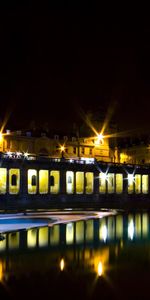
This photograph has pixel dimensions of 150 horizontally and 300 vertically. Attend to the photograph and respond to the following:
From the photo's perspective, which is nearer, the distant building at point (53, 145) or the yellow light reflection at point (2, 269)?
the yellow light reflection at point (2, 269)

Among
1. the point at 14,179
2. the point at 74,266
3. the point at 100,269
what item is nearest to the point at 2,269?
the point at 74,266

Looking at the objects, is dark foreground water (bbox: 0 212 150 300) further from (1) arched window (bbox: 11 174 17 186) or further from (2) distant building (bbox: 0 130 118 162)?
(2) distant building (bbox: 0 130 118 162)

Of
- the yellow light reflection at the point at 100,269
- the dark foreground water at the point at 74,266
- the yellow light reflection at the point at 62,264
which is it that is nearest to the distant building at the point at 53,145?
the dark foreground water at the point at 74,266

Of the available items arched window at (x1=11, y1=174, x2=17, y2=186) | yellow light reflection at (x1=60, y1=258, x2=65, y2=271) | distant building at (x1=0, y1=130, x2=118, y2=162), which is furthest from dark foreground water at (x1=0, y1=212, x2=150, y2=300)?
distant building at (x1=0, y1=130, x2=118, y2=162)

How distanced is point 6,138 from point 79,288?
277 ft

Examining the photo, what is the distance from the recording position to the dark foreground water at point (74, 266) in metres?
15.0

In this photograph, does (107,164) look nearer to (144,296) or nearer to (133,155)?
(133,155)

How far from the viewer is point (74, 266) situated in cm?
1922

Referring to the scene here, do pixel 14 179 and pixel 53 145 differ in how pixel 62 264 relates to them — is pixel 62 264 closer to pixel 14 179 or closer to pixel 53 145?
pixel 14 179

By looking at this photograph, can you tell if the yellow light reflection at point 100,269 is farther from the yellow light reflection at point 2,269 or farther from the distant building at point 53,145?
the distant building at point 53,145

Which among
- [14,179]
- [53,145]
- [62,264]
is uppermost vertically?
[53,145]

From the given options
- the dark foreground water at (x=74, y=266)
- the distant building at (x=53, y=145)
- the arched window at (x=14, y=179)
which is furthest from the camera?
the distant building at (x=53, y=145)

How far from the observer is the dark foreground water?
15.0 meters

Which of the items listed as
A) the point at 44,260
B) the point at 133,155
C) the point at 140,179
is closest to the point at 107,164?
the point at 140,179
